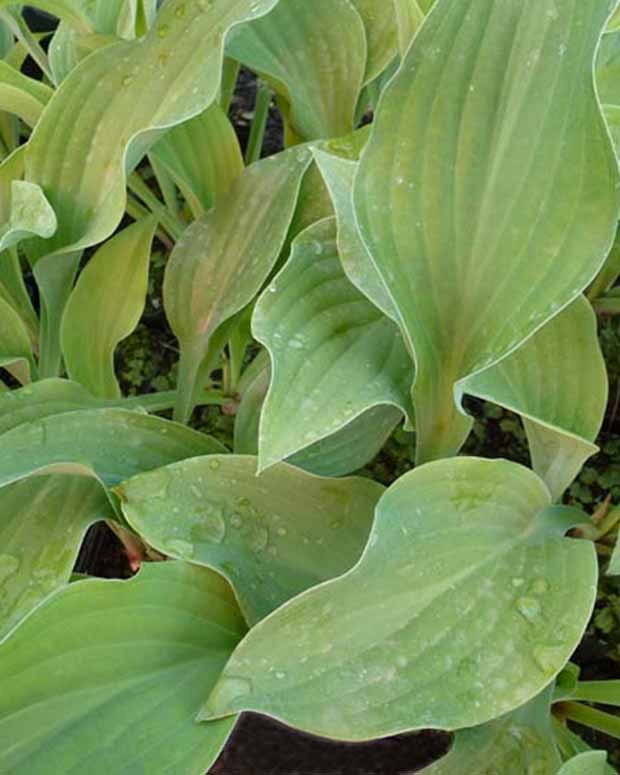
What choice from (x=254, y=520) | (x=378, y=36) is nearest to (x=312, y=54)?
(x=378, y=36)

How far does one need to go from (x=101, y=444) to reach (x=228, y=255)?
202mm

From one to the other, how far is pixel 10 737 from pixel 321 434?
0.22 meters

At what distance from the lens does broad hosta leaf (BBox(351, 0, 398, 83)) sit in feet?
2.73

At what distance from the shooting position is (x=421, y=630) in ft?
1.63

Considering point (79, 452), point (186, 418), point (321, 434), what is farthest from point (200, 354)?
point (321, 434)

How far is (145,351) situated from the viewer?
1.13 metres

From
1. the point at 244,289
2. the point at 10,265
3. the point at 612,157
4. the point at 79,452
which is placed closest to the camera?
the point at 612,157

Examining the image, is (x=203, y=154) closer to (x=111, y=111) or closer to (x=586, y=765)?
(x=111, y=111)

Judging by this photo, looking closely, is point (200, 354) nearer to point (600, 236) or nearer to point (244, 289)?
point (244, 289)

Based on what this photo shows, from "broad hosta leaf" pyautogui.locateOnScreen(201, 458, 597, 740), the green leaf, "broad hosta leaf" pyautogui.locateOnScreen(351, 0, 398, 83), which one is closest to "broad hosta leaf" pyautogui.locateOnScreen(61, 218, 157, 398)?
"broad hosta leaf" pyautogui.locateOnScreen(351, 0, 398, 83)

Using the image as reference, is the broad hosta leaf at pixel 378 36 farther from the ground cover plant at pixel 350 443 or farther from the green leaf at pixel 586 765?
the green leaf at pixel 586 765

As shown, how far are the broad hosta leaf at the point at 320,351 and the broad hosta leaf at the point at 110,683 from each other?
128 mm

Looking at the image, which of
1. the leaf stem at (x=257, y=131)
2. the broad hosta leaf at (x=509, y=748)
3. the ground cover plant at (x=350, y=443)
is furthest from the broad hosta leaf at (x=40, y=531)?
the leaf stem at (x=257, y=131)

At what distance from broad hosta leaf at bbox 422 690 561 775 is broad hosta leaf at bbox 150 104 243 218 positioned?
46 centimetres
